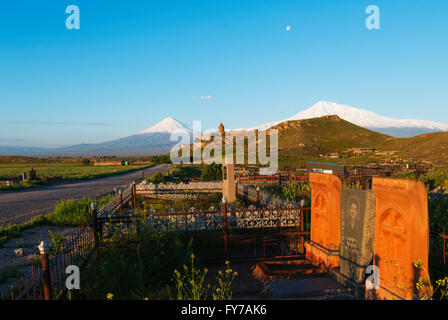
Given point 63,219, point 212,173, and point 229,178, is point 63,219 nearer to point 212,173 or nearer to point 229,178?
point 229,178

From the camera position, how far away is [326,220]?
5.41m

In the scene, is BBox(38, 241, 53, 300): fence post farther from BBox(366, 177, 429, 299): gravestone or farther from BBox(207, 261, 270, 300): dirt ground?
BBox(366, 177, 429, 299): gravestone

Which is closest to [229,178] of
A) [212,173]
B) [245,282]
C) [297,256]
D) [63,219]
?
[297,256]

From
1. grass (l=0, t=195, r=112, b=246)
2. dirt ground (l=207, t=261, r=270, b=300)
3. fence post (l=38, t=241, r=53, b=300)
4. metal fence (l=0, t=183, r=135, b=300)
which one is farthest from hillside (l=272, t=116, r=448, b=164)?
fence post (l=38, t=241, r=53, b=300)

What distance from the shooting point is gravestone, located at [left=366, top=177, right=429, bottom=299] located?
129 inches

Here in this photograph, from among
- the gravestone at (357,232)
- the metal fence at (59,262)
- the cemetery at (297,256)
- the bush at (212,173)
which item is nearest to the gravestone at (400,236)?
the cemetery at (297,256)

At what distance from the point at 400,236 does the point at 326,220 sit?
1.93 metres

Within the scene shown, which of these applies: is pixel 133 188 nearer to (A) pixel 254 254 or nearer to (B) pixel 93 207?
(B) pixel 93 207

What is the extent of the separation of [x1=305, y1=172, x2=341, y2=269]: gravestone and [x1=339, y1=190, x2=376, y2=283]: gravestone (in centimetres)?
38

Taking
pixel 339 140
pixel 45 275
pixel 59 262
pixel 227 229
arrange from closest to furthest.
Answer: pixel 45 275
pixel 59 262
pixel 227 229
pixel 339 140

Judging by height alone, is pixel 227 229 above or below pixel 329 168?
below

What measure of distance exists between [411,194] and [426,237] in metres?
0.55

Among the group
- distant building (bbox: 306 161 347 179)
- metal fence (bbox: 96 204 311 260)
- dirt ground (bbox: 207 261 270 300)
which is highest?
distant building (bbox: 306 161 347 179)
